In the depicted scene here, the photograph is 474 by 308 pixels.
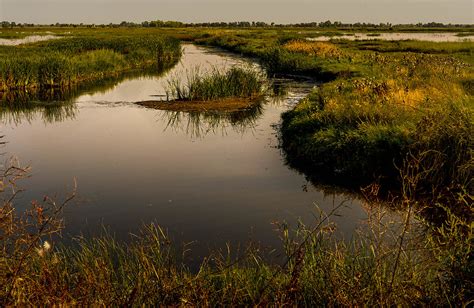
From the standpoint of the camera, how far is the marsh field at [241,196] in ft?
16.4

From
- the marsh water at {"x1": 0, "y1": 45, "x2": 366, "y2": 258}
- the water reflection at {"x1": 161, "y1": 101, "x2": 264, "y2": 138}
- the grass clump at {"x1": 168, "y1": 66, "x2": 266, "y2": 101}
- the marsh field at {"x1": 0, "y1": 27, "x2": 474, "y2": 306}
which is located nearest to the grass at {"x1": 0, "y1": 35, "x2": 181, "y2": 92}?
the marsh field at {"x1": 0, "y1": 27, "x2": 474, "y2": 306}

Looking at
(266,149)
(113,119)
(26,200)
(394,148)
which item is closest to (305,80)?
(113,119)

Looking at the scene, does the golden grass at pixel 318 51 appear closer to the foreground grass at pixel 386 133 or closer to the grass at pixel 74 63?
the grass at pixel 74 63

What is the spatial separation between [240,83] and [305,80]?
8.63 meters

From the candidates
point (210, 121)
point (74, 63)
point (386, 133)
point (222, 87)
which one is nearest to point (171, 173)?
point (386, 133)

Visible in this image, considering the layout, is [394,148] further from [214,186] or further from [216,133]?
[216,133]

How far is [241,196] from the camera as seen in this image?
1153 cm

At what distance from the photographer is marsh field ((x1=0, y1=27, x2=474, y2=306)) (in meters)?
4.99

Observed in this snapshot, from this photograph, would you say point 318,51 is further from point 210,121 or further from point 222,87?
point 210,121

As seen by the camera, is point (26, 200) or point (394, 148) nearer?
point (26, 200)

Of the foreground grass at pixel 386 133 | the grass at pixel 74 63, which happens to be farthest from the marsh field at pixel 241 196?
the grass at pixel 74 63

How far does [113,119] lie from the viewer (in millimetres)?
20922

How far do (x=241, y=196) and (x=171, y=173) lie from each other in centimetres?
266

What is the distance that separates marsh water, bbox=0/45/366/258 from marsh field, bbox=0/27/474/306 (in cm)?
6
